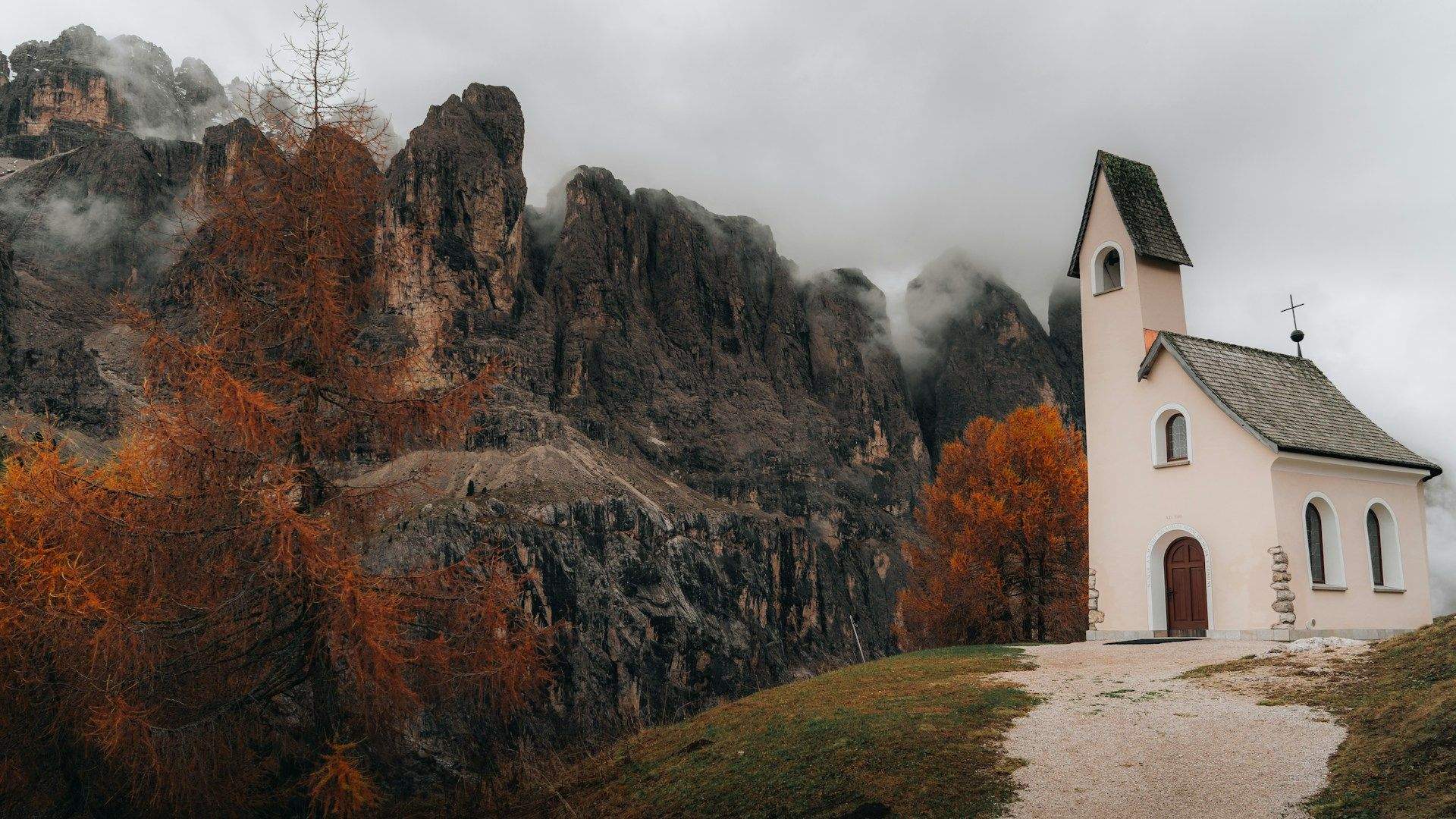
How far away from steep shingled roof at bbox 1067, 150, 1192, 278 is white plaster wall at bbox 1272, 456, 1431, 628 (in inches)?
269

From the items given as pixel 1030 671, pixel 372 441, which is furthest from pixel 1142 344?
pixel 372 441

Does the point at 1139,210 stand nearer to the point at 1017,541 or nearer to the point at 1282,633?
the point at 1282,633

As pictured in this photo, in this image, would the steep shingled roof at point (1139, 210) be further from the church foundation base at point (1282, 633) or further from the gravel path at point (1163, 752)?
the gravel path at point (1163, 752)

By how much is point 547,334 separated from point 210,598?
13926 cm

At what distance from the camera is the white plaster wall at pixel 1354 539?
2161cm

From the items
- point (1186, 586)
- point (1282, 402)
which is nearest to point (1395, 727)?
point (1186, 586)

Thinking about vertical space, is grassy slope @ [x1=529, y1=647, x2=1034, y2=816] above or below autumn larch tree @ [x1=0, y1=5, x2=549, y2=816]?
below

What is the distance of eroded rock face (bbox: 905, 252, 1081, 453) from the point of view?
17388cm

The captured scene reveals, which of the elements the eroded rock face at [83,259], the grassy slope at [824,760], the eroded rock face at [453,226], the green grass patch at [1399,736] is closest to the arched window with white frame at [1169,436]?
the grassy slope at [824,760]

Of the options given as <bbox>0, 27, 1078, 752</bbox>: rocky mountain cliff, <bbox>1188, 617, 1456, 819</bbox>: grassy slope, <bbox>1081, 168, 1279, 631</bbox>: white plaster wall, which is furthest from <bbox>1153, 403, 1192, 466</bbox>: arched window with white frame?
<bbox>0, 27, 1078, 752</bbox>: rocky mountain cliff

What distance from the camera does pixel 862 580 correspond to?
153 metres

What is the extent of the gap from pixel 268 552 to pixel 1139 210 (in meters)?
23.8

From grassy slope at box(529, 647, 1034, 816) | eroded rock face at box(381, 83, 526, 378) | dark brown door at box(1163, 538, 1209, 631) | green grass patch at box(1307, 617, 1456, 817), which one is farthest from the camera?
eroded rock face at box(381, 83, 526, 378)

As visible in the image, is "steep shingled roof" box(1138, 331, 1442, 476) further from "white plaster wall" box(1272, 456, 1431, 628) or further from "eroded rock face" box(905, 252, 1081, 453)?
"eroded rock face" box(905, 252, 1081, 453)
